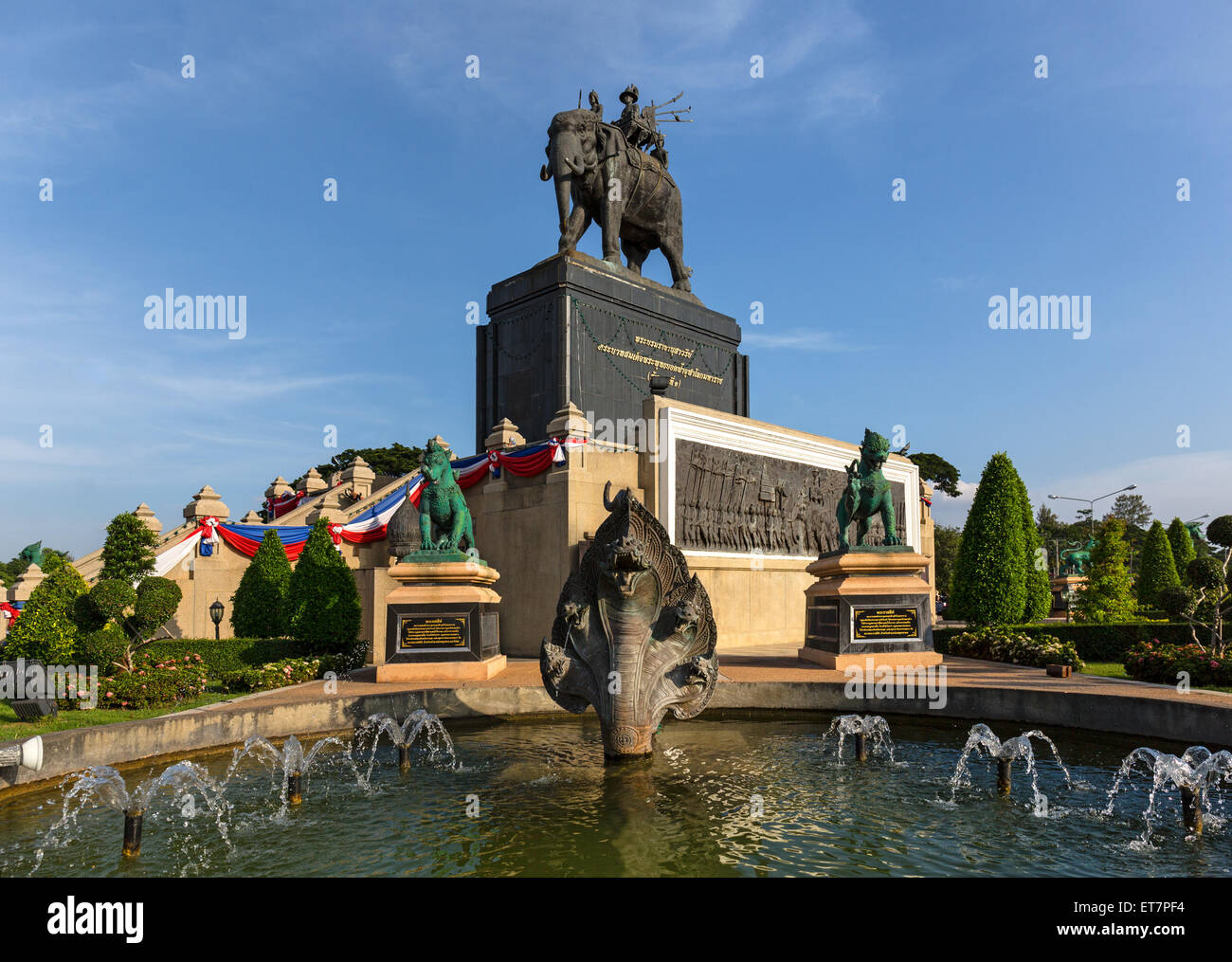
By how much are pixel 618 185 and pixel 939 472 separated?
220 ft

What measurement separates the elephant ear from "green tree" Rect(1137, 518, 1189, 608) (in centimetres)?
2866

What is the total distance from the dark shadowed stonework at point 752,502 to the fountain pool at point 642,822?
10431mm

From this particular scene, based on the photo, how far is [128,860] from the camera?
216 inches

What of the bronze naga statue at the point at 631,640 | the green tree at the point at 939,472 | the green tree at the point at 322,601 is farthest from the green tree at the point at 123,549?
the green tree at the point at 939,472

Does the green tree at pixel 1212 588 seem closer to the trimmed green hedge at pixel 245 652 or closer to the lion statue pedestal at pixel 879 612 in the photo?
the lion statue pedestal at pixel 879 612

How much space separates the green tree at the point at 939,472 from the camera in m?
81.1

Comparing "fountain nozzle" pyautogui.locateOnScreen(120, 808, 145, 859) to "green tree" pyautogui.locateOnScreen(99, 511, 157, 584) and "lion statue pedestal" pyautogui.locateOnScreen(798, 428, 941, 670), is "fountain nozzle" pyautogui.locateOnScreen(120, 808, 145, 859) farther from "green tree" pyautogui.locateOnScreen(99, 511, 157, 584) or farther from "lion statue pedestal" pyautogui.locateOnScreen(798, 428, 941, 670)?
"green tree" pyautogui.locateOnScreen(99, 511, 157, 584)

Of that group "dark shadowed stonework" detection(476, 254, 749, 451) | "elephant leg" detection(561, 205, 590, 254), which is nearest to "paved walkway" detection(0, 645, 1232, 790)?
"dark shadowed stonework" detection(476, 254, 749, 451)

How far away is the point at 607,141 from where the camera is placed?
74.7 feet

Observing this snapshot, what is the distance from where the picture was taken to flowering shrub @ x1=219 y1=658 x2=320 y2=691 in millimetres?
13273

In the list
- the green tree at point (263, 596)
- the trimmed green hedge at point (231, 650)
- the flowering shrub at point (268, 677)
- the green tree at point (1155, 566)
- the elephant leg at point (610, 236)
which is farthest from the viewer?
the green tree at point (1155, 566)

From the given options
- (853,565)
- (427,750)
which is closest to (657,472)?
(853,565)
